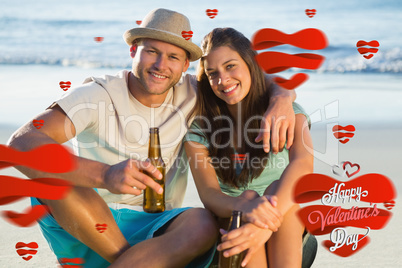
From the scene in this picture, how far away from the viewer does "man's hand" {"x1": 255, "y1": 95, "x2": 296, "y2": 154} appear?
7.27 feet

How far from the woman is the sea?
3.90 m

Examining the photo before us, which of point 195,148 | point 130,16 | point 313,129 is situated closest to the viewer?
point 195,148

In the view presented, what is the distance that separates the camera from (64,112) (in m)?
2.24

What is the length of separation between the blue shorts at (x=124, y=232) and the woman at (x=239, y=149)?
0.19 metres

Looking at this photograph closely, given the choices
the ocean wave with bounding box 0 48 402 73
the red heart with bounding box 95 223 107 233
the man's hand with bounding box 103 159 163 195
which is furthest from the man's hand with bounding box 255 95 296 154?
the ocean wave with bounding box 0 48 402 73

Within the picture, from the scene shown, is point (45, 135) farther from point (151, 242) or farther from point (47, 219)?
point (151, 242)

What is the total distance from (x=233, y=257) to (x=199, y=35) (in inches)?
311

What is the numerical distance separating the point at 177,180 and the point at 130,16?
27.7 feet

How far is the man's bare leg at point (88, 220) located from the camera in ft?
6.60

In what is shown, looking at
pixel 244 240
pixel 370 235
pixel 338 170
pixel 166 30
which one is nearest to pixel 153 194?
pixel 244 240

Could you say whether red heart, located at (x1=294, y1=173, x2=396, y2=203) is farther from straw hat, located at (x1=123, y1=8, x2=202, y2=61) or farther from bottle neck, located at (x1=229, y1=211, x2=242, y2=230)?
straw hat, located at (x1=123, y1=8, x2=202, y2=61)

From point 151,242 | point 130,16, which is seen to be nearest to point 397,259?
point 151,242

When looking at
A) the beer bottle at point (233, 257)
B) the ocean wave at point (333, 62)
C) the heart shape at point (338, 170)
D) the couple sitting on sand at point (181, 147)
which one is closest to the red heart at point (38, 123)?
the couple sitting on sand at point (181, 147)

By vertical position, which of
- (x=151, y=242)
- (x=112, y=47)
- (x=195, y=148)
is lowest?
(x=151, y=242)
